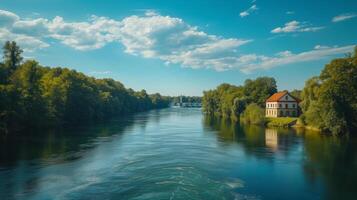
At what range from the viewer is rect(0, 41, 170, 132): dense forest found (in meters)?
49.9

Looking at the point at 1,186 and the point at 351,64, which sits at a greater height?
the point at 351,64

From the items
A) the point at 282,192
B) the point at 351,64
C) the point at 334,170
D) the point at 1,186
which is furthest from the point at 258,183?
the point at 351,64

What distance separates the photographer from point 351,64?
178ft

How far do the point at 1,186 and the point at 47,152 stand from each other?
43.7 ft

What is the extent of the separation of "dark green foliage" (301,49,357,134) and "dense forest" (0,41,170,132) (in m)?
52.6

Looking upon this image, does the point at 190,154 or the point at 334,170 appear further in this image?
the point at 190,154

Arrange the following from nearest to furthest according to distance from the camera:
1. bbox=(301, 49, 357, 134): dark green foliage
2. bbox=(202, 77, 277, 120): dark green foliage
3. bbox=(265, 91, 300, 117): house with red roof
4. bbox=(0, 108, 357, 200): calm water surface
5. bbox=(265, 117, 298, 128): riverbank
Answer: bbox=(0, 108, 357, 200): calm water surface < bbox=(301, 49, 357, 134): dark green foliage < bbox=(265, 117, 298, 128): riverbank < bbox=(265, 91, 300, 117): house with red roof < bbox=(202, 77, 277, 120): dark green foliage

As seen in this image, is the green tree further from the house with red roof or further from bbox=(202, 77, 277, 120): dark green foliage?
the house with red roof

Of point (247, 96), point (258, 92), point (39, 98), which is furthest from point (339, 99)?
point (39, 98)

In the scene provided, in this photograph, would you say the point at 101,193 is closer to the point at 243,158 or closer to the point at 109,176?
the point at 109,176

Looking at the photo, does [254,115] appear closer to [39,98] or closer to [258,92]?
[258,92]

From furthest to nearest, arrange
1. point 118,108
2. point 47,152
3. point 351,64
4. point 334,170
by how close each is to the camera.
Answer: point 118,108
point 351,64
point 47,152
point 334,170

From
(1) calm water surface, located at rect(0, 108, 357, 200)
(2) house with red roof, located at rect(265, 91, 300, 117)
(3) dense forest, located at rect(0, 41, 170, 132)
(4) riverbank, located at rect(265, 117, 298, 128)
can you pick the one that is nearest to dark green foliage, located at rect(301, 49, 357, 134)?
(1) calm water surface, located at rect(0, 108, 357, 200)

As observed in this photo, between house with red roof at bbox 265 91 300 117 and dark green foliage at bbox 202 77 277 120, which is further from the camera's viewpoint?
dark green foliage at bbox 202 77 277 120
